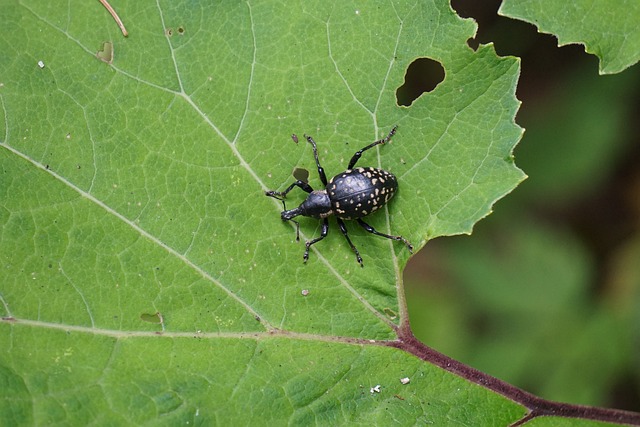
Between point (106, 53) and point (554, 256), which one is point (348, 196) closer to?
point (106, 53)

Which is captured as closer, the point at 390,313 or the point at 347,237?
the point at 390,313

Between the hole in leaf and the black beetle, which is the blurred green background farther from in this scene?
the black beetle

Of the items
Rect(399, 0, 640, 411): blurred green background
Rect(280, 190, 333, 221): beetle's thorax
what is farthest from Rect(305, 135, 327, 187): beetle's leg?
Rect(399, 0, 640, 411): blurred green background

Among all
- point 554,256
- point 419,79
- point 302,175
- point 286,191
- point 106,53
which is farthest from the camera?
point 554,256

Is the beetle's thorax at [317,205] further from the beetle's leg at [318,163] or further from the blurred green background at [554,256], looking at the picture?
the blurred green background at [554,256]

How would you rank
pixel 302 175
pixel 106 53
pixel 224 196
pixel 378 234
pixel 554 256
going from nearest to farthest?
pixel 106 53, pixel 224 196, pixel 378 234, pixel 302 175, pixel 554 256

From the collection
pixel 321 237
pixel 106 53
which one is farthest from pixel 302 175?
pixel 106 53
